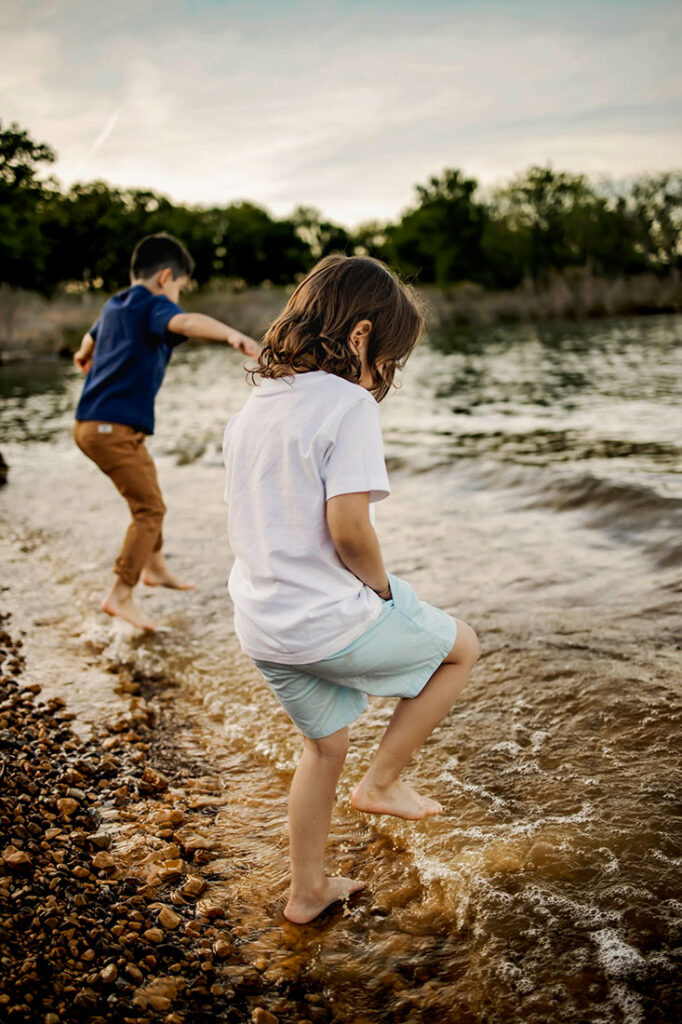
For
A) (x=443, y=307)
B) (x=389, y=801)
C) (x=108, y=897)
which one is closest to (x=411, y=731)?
(x=389, y=801)

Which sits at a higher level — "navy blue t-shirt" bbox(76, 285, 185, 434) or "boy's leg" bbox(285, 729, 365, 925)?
"navy blue t-shirt" bbox(76, 285, 185, 434)

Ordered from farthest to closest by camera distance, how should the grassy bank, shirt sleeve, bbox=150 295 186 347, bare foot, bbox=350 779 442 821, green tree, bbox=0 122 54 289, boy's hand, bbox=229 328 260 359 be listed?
the grassy bank < green tree, bbox=0 122 54 289 < shirt sleeve, bbox=150 295 186 347 < boy's hand, bbox=229 328 260 359 < bare foot, bbox=350 779 442 821

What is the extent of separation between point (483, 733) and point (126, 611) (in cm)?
263

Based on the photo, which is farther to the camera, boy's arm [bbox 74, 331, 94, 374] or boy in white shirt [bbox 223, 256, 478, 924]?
boy's arm [bbox 74, 331, 94, 374]

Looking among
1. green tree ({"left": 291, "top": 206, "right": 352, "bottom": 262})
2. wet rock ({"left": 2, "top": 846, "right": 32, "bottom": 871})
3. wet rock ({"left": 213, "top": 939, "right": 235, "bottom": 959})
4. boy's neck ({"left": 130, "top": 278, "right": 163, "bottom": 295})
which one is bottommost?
wet rock ({"left": 213, "top": 939, "right": 235, "bottom": 959})

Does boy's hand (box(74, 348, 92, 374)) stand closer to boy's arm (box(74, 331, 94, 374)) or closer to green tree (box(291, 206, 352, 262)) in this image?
boy's arm (box(74, 331, 94, 374))

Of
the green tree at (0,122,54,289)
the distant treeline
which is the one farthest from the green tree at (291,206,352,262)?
the green tree at (0,122,54,289)

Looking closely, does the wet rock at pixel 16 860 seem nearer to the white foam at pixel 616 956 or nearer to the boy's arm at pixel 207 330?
the white foam at pixel 616 956

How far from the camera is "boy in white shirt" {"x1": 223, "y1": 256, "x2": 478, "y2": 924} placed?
6.78 feet

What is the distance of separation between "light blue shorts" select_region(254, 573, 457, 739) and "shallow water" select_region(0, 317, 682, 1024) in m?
0.75

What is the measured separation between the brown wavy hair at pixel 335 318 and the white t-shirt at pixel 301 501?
0.22 feet

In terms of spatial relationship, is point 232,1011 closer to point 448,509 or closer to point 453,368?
point 448,509

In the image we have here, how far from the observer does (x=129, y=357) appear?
4.81 m

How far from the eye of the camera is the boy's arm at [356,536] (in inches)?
80.4
